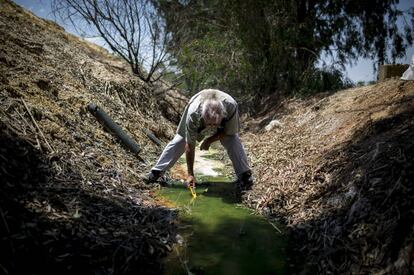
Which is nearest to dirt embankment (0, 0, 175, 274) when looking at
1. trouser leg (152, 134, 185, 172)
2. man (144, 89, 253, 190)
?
trouser leg (152, 134, 185, 172)

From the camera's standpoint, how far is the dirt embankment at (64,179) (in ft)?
8.16

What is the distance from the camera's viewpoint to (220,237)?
10.6 ft

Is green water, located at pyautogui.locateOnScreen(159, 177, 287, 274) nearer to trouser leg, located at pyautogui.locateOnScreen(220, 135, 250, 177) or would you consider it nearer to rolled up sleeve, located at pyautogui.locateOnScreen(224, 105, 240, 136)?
trouser leg, located at pyautogui.locateOnScreen(220, 135, 250, 177)

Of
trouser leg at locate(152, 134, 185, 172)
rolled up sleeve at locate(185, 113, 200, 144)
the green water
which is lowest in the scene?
the green water

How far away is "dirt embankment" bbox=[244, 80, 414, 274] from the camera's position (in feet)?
7.72

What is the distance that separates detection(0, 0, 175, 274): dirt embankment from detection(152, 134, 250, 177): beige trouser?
17.6 inches

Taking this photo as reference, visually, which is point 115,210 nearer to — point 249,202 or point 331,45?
point 249,202

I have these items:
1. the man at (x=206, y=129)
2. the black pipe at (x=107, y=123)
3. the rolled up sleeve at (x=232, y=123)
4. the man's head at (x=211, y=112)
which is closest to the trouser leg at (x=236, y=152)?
the man at (x=206, y=129)

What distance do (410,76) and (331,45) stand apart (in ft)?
12.9

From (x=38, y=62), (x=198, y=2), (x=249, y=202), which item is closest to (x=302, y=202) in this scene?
(x=249, y=202)

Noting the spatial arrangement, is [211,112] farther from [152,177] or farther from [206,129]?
[152,177]

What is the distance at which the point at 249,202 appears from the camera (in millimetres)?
4121

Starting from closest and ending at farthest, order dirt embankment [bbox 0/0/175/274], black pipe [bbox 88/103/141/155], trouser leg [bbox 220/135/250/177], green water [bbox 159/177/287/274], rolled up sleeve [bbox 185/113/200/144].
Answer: dirt embankment [bbox 0/0/175/274] → green water [bbox 159/177/287/274] → rolled up sleeve [bbox 185/113/200/144] → trouser leg [bbox 220/135/250/177] → black pipe [bbox 88/103/141/155]

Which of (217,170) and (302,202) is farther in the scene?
(217,170)
